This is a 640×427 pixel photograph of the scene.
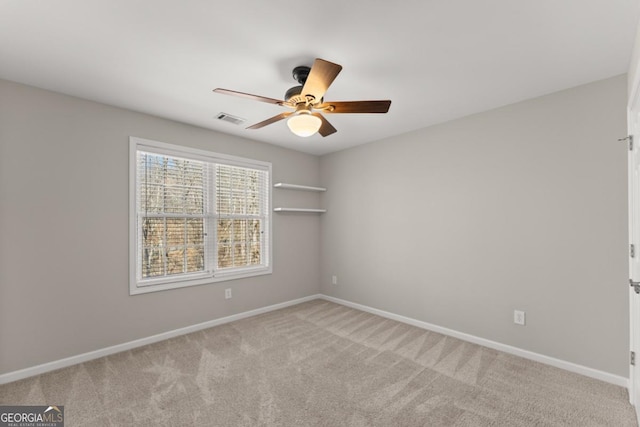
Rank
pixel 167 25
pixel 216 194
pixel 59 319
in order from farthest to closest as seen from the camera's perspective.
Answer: pixel 216 194
pixel 59 319
pixel 167 25

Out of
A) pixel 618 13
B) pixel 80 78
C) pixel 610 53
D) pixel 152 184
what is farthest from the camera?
pixel 152 184

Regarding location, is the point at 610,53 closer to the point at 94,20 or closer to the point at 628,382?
the point at 628,382

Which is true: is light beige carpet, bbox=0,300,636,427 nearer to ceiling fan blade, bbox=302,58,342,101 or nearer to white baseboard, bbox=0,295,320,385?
white baseboard, bbox=0,295,320,385

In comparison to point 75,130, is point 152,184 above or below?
below

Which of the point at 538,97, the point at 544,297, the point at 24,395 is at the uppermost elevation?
the point at 538,97

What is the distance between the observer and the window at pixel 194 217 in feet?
10.3

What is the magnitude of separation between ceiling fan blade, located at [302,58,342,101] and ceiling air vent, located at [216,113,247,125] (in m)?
1.51

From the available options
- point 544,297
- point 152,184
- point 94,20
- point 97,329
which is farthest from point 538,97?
→ point 97,329

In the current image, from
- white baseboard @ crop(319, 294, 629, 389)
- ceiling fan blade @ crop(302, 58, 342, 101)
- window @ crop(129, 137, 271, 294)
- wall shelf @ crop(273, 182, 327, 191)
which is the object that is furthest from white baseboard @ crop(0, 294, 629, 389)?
ceiling fan blade @ crop(302, 58, 342, 101)

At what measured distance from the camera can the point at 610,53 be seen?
2.04 meters

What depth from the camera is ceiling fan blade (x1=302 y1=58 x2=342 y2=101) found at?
1.67 m

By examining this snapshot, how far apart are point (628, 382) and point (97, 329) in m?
4.59

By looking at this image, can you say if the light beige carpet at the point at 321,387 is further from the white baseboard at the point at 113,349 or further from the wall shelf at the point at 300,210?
the wall shelf at the point at 300,210

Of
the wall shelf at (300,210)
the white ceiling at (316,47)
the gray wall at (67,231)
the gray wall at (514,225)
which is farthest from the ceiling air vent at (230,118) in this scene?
the gray wall at (514,225)
